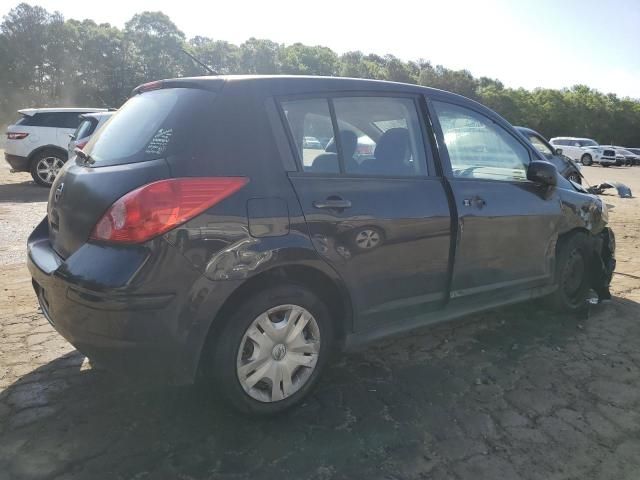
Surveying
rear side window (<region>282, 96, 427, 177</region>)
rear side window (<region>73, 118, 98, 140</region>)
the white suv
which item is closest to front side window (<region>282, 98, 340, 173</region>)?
rear side window (<region>282, 96, 427, 177</region>)

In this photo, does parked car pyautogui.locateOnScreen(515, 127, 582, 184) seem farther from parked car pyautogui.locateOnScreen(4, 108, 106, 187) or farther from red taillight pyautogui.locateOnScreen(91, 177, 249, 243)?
parked car pyautogui.locateOnScreen(4, 108, 106, 187)

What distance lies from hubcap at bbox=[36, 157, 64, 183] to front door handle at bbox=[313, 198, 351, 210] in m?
11.0

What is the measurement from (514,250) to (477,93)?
66504 millimetres

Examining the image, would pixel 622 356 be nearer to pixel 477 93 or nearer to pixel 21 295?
pixel 21 295

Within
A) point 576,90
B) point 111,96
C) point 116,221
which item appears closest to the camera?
point 116,221

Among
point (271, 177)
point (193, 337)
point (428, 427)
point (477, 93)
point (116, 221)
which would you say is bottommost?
point (428, 427)

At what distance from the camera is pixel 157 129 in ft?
8.20

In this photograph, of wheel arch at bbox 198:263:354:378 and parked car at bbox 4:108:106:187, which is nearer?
wheel arch at bbox 198:263:354:378

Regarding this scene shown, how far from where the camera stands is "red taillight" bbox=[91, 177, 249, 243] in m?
2.19

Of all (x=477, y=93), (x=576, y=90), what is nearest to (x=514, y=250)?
(x=477, y=93)

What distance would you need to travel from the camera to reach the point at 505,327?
3.99 metres

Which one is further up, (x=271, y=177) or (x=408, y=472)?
(x=271, y=177)

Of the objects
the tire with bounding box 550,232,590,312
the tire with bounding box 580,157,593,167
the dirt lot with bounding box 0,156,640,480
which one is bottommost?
the tire with bounding box 580,157,593,167

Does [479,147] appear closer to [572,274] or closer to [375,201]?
[375,201]
